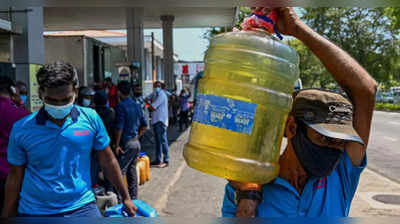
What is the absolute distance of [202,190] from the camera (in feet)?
23.8

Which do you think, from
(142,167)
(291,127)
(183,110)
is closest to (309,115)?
(291,127)

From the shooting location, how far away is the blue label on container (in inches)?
47.2

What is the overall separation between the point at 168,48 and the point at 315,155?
20987mm

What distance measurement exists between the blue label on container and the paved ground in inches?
151

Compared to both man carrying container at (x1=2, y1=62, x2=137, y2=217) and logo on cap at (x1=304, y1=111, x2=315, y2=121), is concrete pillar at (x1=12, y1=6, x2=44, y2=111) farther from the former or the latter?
logo on cap at (x1=304, y1=111, x2=315, y2=121)

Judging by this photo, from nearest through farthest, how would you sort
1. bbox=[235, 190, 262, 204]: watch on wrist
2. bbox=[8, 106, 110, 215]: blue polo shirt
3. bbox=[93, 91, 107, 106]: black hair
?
1. bbox=[235, 190, 262, 204]: watch on wrist
2. bbox=[8, 106, 110, 215]: blue polo shirt
3. bbox=[93, 91, 107, 106]: black hair

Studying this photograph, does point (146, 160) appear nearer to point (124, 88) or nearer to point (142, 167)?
point (142, 167)

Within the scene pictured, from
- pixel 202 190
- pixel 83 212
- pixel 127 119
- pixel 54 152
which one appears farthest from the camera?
pixel 202 190

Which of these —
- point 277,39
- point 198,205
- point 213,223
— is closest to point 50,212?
point 277,39

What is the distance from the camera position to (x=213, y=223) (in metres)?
0.69

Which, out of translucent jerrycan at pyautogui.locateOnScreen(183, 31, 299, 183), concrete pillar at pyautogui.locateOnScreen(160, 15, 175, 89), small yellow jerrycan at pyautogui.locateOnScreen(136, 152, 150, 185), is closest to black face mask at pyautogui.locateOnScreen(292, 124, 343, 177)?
translucent jerrycan at pyautogui.locateOnScreen(183, 31, 299, 183)

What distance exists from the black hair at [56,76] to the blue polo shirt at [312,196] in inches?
64.2

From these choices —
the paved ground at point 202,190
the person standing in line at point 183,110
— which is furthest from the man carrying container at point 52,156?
the person standing in line at point 183,110

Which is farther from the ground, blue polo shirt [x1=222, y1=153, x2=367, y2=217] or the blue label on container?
the blue label on container
